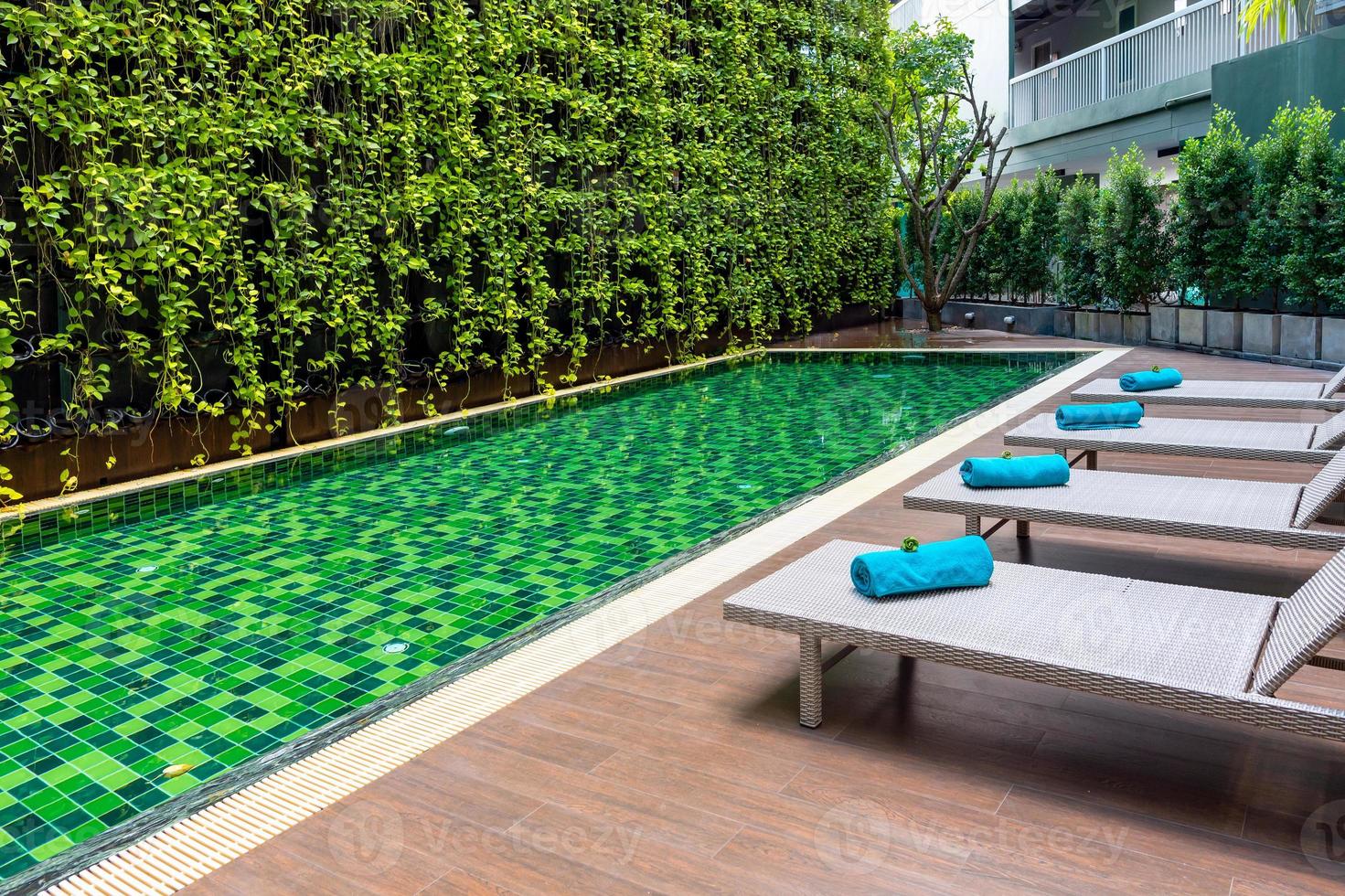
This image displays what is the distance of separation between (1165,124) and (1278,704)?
17.4 meters

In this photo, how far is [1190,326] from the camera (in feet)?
41.4

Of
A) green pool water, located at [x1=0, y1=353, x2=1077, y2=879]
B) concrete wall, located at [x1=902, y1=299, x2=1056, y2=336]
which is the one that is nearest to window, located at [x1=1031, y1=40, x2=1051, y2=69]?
concrete wall, located at [x1=902, y1=299, x2=1056, y2=336]

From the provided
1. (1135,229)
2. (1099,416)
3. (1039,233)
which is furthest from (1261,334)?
(1099,416)

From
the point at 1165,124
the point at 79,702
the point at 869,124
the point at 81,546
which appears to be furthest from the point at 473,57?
the point at 1165,124

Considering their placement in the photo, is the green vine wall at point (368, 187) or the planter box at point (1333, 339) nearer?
the green vine wall at point (368, 187)

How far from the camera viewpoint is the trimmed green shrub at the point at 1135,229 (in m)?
13.0

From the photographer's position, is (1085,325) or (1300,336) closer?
(1300,336)

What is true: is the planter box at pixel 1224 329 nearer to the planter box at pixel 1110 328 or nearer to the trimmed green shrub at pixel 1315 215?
the trimmed green shrub at pixel 1315 215

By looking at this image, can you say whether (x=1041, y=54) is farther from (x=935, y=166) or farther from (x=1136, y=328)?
(x=1136, y=328)

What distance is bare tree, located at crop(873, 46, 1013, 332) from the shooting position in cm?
1586

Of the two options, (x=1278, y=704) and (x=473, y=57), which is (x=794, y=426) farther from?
(x=1278, y=704)

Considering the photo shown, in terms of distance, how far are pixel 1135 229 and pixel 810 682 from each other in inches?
481

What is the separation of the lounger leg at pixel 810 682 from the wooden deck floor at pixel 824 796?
0.05 metres

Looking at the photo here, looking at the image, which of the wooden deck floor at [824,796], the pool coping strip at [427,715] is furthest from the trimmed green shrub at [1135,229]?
the wooden deck floor at [824,796]
